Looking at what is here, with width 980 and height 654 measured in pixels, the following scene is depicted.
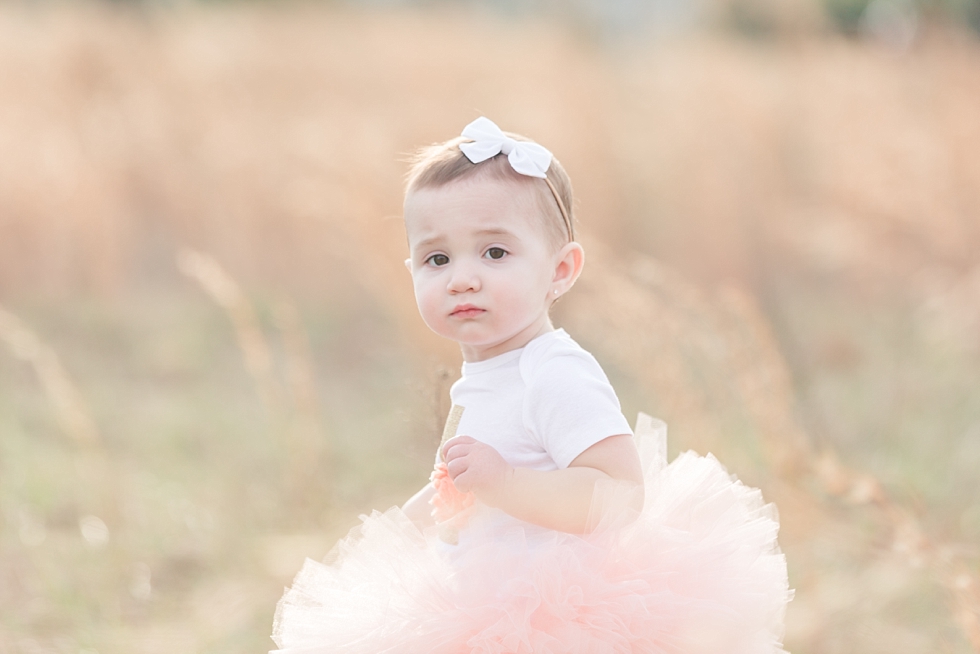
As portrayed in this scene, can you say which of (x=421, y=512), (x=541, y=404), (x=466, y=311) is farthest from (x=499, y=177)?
(x=421, y=512)

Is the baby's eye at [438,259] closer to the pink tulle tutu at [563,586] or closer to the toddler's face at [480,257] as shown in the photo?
the toddler's face at [480,257]

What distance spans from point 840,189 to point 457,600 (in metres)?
3.91

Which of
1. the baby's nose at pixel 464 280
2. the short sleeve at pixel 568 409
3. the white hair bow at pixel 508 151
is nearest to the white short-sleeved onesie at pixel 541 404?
the short sleeve at pixel 568 409

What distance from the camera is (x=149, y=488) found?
3143mm

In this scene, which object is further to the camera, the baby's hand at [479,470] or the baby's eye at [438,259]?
the baby's eye at [438,259]

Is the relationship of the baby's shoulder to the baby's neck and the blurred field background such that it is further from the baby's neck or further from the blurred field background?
the blurred field background

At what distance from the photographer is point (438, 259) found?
1312 mm

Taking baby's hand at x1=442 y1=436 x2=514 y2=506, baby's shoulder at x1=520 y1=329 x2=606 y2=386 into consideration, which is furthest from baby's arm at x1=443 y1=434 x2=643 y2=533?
baby's shoulder at x1=520 y1=329 x2=606 y2=386

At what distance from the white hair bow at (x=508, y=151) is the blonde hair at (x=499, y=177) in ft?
0.03

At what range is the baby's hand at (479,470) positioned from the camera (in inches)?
46.1

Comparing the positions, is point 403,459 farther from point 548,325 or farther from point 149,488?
point 548,325

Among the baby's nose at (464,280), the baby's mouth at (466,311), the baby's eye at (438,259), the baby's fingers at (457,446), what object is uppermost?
the baby's eye at (438,259)

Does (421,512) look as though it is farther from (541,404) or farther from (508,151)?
(508,151)

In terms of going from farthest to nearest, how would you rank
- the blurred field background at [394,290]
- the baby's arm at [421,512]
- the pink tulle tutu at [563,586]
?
the blurred field background at [394,290], the baby's arm at [421,512], the pink tulle tutu at [563,586]
